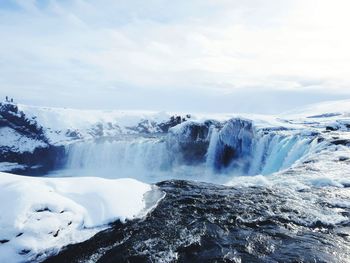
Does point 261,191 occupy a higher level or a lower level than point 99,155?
higher

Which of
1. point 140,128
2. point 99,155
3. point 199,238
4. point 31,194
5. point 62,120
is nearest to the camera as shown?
point 31,194

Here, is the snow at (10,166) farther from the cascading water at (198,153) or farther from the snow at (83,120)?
the cascading water at (198,153)

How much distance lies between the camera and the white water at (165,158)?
114ft

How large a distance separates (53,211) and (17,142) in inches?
3587

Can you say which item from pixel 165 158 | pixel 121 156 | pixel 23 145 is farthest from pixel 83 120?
pixel 165 158

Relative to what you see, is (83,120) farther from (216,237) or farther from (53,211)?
(216,237)

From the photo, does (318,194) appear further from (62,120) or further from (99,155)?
(62,120)

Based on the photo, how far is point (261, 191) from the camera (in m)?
15.0

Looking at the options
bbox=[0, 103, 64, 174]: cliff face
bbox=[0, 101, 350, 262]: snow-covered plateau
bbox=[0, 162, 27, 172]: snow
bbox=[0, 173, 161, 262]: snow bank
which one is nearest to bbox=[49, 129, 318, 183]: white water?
bbox=[0, 101, 350, 262]: snow-covered plateau

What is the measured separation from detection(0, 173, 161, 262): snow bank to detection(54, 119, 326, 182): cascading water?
23.5 metres

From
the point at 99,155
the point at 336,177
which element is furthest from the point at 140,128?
the point at 336,177

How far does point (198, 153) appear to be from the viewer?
5269 cm

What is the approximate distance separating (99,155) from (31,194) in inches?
2571

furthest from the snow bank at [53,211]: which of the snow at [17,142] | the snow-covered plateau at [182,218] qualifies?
the snow at [17,142]
